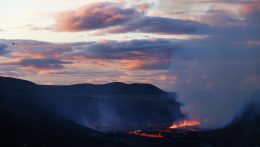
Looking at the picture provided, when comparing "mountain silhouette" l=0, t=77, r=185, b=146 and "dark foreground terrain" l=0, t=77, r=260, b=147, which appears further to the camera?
"dark foreground terrain" l=0, t=77, r=260, b=147

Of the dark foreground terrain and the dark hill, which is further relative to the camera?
the dark hill

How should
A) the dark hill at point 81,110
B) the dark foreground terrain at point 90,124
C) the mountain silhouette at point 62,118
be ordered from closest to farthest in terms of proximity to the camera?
the mountain silhouette at point 62,118 → the dark foreground terrain at point 90,124 → the dark hill at point 81,110

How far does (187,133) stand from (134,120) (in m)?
61.0

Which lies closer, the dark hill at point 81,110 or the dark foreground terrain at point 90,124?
the dark foreground terrain at point 90,124

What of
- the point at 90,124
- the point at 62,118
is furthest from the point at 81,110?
the point at 62,118

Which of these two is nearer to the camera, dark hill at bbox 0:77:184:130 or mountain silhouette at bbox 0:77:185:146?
mountain silhouette at bbox 0:77:185:146

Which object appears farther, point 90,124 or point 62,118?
point 90,124

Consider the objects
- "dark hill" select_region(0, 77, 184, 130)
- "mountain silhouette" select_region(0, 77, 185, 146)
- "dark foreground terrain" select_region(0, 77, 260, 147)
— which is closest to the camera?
"mountain silhouette" select_region(0, 77, 185, 146)

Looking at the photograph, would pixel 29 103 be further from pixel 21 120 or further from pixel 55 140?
pixel 55 140

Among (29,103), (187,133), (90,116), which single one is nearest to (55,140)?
(187,133)

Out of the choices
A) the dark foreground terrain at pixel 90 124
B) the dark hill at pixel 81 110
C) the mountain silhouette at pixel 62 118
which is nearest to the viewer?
the mountain silhouette at pixel 62 118

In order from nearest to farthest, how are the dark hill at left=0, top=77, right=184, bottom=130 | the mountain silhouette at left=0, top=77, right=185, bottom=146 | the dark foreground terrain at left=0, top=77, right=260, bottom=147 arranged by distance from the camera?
1. the mountain silhouette at left=0, top=77, right=185, bottom=146
2. the dark foreground terrain at left=0, top=77, right=260, bottom=147
3. the dark hill at left=0, top=77, right=184, bottom=130

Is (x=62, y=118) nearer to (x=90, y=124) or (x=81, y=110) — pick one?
(x=90, y=124)

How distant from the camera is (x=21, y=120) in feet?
335
